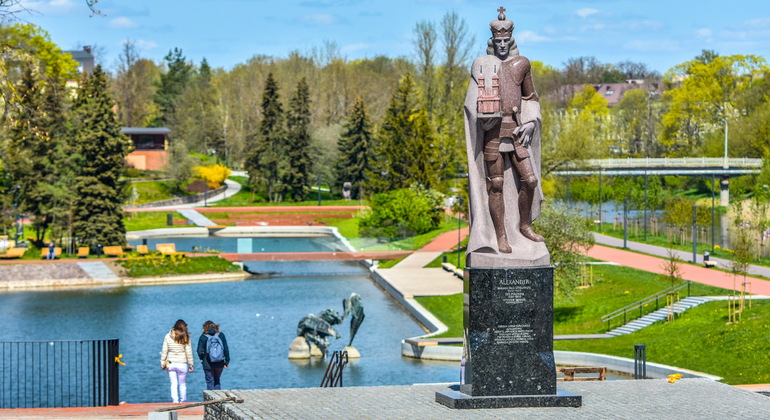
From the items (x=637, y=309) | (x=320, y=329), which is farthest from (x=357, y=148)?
(x=320, y=329)

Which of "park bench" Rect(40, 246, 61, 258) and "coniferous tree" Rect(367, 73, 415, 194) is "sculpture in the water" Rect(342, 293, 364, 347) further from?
"coniferous tree" Rect(367, 73, 415, 194)

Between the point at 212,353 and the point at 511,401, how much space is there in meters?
5.94

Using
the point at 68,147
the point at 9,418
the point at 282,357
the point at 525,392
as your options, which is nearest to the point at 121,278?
the point at 68,147

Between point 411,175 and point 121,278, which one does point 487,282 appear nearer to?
point 121,278

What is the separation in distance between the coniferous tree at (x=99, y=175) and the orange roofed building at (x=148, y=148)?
47.5m

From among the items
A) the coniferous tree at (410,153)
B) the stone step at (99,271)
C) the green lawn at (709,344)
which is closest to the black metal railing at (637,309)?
the green lawn at (709,344)

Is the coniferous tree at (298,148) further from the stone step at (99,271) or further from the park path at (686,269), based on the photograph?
the stone step at (99,271)

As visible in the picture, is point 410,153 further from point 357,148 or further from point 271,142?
point 271,142

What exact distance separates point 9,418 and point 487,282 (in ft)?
26.0

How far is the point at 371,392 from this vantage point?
1933 centimetres

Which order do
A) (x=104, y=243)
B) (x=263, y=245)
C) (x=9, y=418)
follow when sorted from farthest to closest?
(x=263, y=245) < (x=104, y=243) < (x=9, y=418)

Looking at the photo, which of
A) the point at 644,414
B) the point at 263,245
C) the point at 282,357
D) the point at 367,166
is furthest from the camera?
the point at 367,166

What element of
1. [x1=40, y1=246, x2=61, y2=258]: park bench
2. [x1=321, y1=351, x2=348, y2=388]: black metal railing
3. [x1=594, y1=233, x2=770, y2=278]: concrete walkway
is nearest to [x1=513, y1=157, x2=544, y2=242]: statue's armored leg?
[x1=321, y1=351, x2=348, y2=388]: black metal railing

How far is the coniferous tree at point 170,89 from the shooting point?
132m
